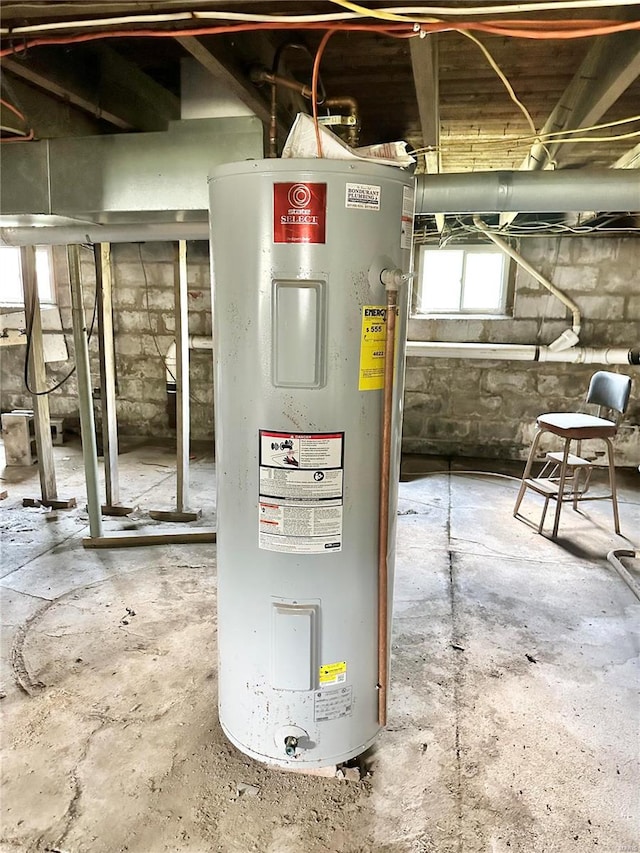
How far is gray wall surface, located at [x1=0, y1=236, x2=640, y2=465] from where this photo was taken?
4.49m

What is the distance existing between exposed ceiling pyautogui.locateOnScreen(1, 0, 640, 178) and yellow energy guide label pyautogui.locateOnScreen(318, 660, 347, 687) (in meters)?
1.53

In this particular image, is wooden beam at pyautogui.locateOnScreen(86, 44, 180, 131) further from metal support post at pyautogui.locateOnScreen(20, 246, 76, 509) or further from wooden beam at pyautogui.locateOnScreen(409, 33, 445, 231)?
metal support post at pyautogui.locateOnScreen(20, 246, 76, 509)

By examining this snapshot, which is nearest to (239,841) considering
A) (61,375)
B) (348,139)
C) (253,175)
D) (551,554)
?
(253,175)

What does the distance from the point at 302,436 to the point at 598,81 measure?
1639 mm

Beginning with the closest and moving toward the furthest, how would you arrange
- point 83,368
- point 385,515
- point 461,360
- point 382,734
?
point 385,515
point 382,734
point 83,368
point 461,360

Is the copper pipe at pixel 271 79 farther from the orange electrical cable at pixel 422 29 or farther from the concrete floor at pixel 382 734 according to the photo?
the concrete floor at pixel 382 734

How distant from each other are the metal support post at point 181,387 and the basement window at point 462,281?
246 cm

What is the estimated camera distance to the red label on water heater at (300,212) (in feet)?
3.95

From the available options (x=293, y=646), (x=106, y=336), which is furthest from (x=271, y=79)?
(x=106, y=336)

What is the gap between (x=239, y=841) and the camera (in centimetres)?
137

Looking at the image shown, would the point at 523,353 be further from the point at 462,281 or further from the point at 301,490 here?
the point at 301,490

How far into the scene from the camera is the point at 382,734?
1732 mm

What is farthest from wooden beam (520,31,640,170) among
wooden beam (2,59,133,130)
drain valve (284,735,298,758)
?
drain valve (284,735,298,758)

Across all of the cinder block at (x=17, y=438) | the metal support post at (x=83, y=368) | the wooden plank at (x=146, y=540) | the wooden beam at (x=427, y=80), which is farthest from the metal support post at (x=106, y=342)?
the wooden beam at (x=427, y=80)
